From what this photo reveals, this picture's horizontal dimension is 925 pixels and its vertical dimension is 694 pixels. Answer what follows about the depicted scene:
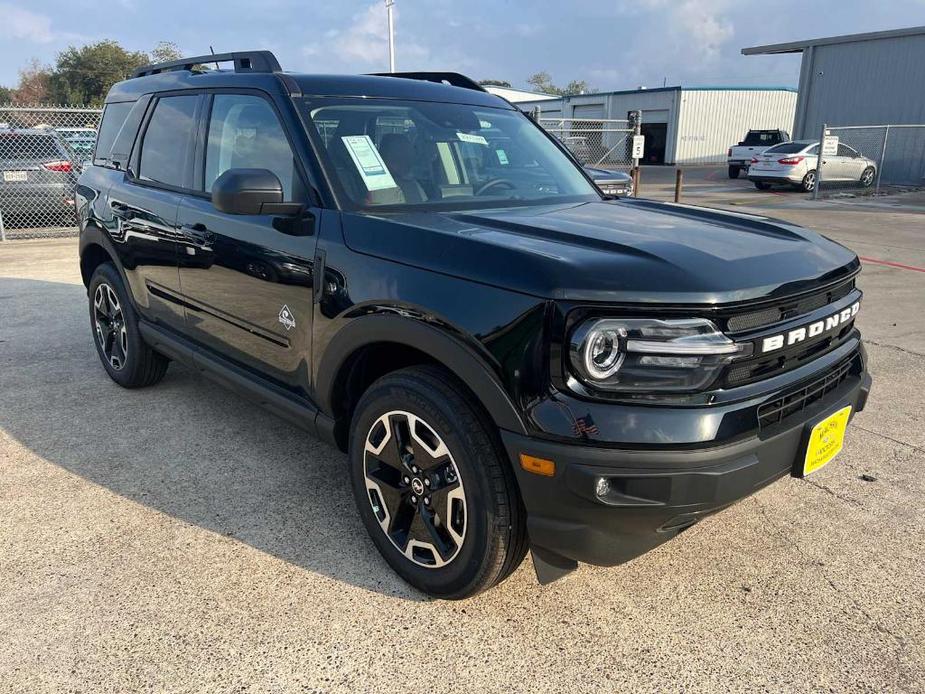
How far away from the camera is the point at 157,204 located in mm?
3680

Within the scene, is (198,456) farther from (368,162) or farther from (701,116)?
(701,116)

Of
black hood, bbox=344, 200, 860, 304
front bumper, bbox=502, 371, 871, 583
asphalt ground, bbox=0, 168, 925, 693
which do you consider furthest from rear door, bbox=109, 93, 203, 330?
front bumper, bbox=502, 371, 871, 583

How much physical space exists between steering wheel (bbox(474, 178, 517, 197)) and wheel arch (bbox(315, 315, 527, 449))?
2.87 feet

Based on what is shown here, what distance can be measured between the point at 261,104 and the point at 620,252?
181 centimetres

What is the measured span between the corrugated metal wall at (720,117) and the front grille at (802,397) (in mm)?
38976

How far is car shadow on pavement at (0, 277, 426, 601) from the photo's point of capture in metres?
2.87

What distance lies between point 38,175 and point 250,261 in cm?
994

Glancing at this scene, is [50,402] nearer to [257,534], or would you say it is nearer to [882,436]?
[257,534]

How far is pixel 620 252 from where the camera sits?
215cm

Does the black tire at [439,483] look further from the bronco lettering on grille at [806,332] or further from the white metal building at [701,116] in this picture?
the white metal building at [701,116]

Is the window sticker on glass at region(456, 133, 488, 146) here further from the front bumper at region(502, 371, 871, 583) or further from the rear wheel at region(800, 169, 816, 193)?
the rear wheel at region(800, 169, 816, 193)

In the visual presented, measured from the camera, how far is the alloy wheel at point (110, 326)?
174 inches

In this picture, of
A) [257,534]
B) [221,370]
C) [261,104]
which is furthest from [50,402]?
[261,104]

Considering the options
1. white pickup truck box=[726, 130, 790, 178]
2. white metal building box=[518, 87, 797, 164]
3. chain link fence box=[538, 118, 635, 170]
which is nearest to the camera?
chain link fence box=[538, 118, 635, 170]
